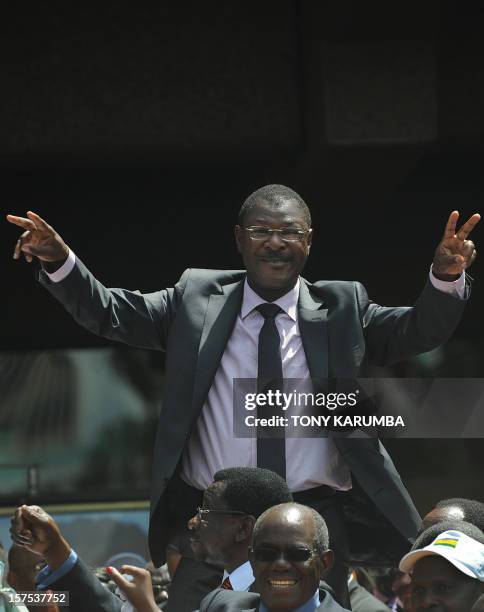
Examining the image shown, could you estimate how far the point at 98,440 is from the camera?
8.03 m

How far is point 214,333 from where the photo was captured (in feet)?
14.8

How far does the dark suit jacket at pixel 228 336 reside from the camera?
438cm

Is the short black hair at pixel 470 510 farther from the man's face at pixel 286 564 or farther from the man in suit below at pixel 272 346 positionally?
the man's face at pixel 286 564

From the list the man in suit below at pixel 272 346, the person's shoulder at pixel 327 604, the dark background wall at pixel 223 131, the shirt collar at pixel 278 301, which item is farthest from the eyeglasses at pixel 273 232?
the dark background wall at pixel 223 131

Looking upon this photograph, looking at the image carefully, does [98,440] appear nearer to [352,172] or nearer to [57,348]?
[57,348]

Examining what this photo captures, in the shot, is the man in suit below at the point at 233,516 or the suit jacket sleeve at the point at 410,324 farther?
the suit jacket sleeve at the point at 410,324

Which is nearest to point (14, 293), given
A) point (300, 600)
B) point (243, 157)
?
point (243, 157)

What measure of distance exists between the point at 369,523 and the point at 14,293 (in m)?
4.26

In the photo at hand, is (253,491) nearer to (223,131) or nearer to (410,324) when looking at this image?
(410,324)

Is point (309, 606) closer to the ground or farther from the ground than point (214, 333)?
closer to the ground

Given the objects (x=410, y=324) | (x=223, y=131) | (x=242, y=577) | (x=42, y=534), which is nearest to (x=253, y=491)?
(x=242, y=577)

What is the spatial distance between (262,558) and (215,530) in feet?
1.50

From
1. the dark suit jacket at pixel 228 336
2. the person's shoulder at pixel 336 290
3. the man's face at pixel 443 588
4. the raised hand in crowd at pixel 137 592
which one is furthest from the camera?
the person's shoulder at pixel 336 290

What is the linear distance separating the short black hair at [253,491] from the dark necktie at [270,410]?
17 centimetres
